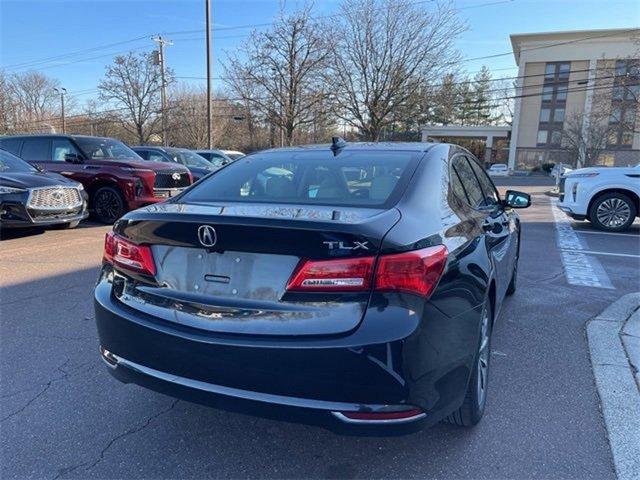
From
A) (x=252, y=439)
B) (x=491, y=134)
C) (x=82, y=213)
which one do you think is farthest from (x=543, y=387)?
(x=491, y=134)

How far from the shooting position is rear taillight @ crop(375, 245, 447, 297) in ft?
6.07

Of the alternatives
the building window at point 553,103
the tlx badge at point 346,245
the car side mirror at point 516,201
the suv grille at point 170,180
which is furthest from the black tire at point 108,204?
the building window at point 553,103

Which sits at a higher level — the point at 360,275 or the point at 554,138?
the point at 554,138

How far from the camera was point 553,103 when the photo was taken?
177ft

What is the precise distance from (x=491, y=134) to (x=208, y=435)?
2302 inches

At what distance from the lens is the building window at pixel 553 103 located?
174 ft

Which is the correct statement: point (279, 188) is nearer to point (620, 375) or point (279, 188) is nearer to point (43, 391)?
point (43, 391)

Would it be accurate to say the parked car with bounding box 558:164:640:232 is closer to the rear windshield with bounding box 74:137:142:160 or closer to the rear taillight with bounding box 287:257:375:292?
the rear taillight with bounding box 287:257:375:292

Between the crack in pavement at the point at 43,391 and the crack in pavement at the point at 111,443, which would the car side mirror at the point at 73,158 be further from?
the crack in pavement at the point at 111,443

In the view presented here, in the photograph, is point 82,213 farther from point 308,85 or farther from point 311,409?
point 308,85

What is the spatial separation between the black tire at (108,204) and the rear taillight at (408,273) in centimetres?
853

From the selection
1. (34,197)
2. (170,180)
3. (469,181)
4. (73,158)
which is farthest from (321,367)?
(73,158)

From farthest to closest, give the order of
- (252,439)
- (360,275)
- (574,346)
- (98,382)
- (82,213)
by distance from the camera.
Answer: (82,213) < (574,346) < (98,382) < (252,439) < (360,275)

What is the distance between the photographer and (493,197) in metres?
3.97
